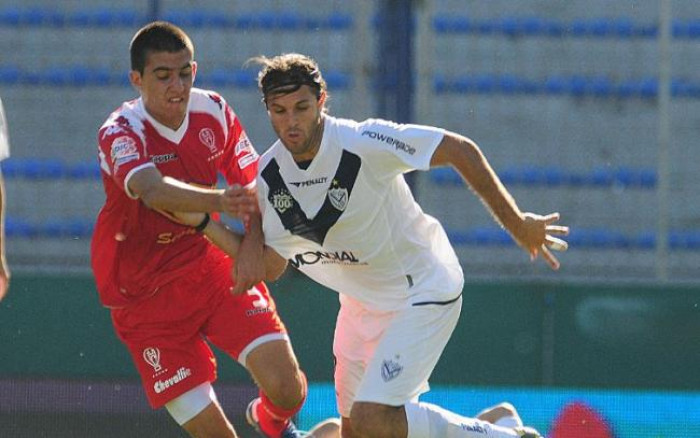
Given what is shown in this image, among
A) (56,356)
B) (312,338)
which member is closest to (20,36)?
(56,356)

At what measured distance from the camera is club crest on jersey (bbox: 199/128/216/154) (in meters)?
5.84

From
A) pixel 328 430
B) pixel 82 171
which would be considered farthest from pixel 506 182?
pixel 328 430

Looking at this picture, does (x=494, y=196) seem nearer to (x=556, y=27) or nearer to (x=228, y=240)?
(x=228, y=240)

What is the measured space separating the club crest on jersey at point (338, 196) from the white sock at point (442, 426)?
833mm

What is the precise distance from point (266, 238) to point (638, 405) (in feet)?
9.23

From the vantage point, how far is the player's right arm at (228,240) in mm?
5391

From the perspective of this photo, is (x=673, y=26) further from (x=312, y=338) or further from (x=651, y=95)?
(x=312, y=338)

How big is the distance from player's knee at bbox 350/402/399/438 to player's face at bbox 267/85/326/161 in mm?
995

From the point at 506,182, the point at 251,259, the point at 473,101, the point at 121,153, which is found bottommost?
the point at 506,182

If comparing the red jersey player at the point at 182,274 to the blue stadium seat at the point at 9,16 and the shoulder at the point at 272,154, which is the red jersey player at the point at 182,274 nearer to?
the shoulder at the point at 272,154

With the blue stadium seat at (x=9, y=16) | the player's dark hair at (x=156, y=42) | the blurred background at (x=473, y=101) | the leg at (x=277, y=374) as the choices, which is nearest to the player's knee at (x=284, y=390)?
the leg at (x=277, y=374)

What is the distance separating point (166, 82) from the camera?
5.62m

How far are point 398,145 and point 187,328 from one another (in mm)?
1360

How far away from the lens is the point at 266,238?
5.39 metres
